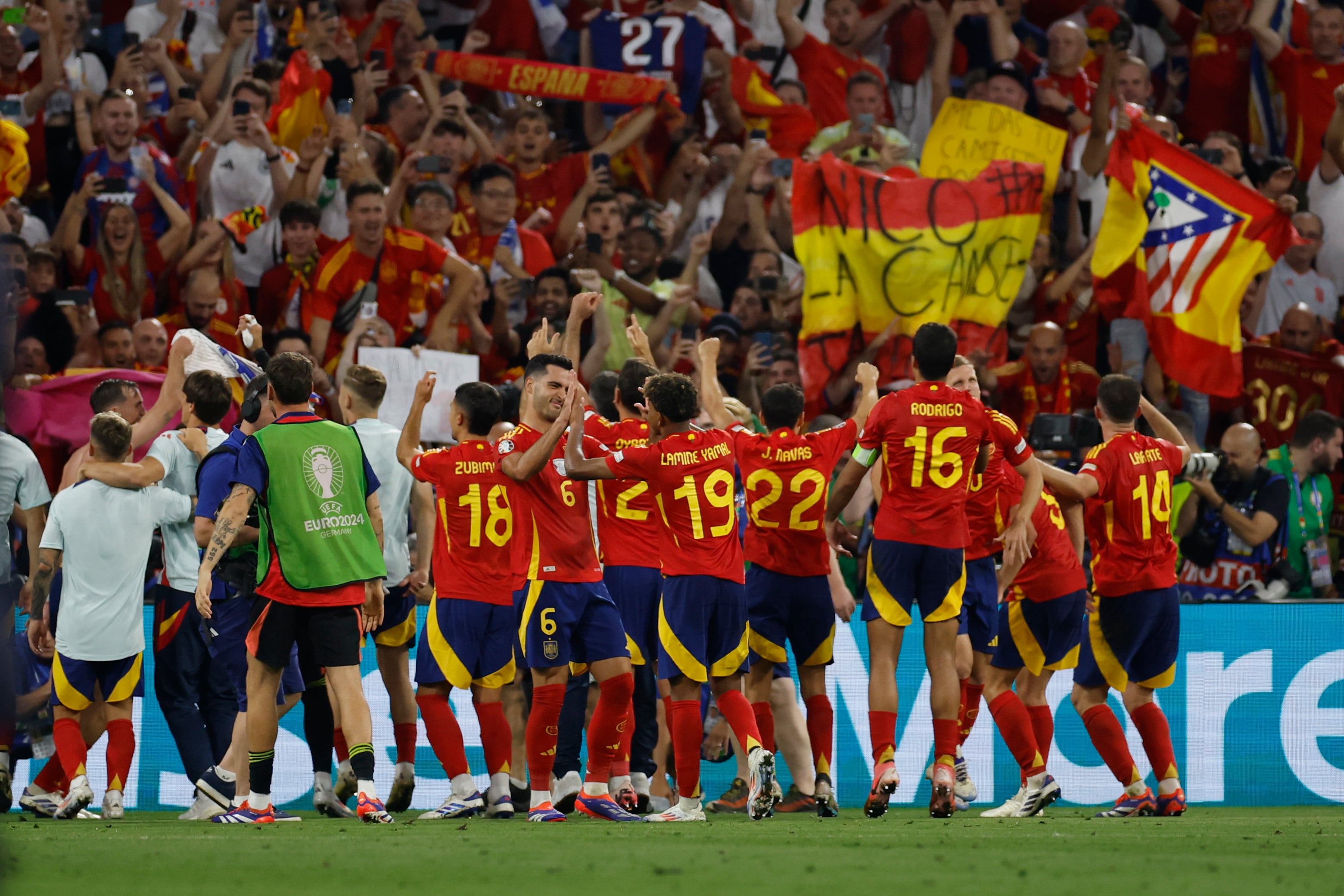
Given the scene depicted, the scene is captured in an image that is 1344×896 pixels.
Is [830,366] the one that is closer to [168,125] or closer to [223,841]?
[168,125]

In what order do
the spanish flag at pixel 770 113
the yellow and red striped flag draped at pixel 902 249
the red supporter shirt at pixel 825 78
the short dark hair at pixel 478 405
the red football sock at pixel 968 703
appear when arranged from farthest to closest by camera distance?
the red supporter shirt at pixel 825 78 → the spanish flag at pixel 770 113 → the yellow and red striped flag draped at pixel 902 249 → the red football sock at pixel 968 703 → the short dark hair at pixel 478 405

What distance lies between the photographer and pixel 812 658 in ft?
30.8

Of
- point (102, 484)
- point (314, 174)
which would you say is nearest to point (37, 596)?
point (102, 484)

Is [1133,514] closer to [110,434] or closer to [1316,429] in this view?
[1316,429]

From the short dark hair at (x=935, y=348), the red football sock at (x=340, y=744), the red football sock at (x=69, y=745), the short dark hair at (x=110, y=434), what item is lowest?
the red football sock at (x=340, y=744)

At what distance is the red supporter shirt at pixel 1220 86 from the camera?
15.9 m

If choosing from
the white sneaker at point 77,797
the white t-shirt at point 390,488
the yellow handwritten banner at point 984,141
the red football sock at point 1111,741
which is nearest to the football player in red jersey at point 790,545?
the red football sock at point 1111,741

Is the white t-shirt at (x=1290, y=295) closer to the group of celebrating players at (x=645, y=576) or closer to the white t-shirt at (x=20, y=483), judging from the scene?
the group of celebrating players at (x=645, y=576)

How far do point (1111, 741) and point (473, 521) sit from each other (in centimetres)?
368

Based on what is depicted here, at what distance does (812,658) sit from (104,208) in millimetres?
6433

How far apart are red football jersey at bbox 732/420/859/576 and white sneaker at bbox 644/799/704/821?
143cm

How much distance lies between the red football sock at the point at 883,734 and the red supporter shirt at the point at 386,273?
5.47m

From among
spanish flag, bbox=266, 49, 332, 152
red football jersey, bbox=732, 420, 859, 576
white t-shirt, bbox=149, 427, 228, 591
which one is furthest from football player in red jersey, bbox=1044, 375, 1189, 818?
spanish flag, bbox=266, 49, 332, 152

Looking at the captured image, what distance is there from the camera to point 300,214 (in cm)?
1247
